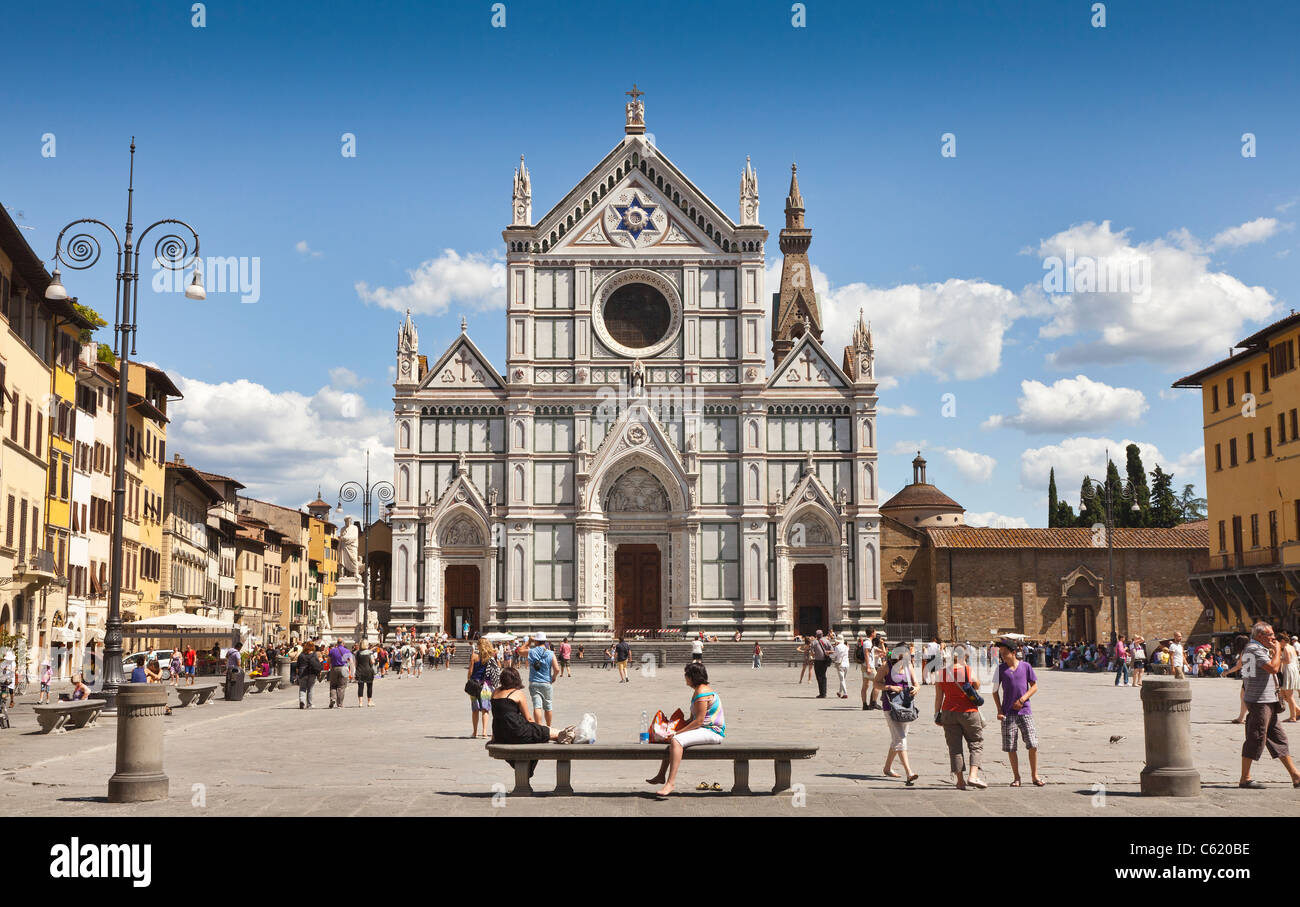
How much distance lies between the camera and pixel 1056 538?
60562mm

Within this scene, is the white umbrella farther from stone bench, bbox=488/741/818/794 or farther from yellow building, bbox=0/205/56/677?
stone bench, bbox=488/741/818/794

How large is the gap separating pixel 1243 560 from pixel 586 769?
3895 centimetres

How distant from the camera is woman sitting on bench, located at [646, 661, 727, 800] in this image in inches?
A: 496

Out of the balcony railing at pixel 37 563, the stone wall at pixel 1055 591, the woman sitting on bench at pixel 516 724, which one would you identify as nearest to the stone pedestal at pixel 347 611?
the balcony railing at pixel 37 563

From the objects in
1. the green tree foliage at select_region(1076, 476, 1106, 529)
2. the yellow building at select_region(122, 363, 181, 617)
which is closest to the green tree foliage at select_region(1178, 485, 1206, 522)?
the green tree foliage at select_region(1076, 476, 1106, 529)

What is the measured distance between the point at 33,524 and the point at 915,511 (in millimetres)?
60497

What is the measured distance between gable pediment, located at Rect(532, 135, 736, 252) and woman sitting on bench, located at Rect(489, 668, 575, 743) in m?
46.6

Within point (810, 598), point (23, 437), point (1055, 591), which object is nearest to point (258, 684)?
point (23, 437)

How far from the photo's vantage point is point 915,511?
85812mm

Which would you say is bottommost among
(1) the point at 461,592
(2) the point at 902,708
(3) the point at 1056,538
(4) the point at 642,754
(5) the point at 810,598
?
(4) the point at 642,754

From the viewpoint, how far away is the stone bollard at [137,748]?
40.2 ft

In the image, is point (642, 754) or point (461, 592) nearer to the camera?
point (642, 754)

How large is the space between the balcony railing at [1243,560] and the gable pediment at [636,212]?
23.7m

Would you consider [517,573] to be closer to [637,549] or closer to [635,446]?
[637,549]
